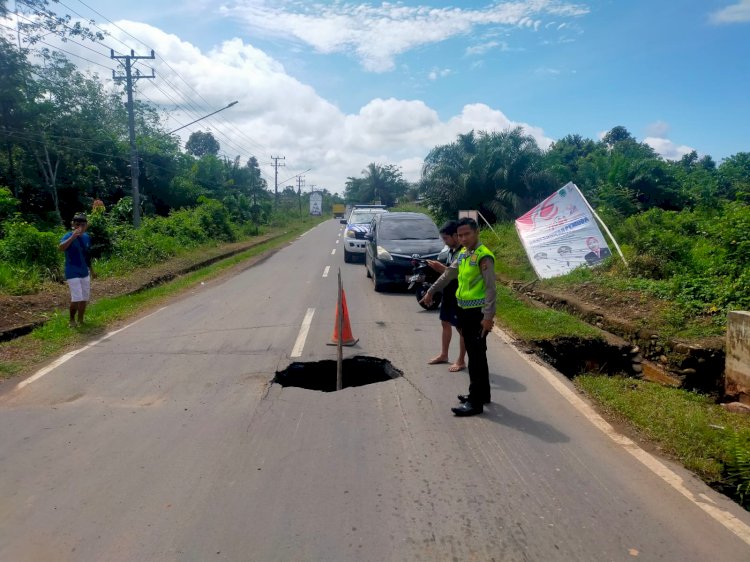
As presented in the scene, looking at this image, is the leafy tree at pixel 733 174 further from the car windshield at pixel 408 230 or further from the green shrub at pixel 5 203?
the green shrub at pixel 5 203

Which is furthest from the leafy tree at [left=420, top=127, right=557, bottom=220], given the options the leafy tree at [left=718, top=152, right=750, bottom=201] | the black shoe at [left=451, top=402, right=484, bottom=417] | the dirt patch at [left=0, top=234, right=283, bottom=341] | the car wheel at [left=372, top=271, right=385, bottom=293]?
the black shoe at [left=451, top=402, right=484, bottom=417]

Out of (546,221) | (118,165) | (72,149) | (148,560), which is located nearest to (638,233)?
(546,221)

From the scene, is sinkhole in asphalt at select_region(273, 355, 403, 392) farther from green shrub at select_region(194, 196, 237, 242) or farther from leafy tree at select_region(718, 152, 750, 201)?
green shrub at select_region(194, 196, 237, 242)

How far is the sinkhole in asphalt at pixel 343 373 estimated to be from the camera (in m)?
6.88

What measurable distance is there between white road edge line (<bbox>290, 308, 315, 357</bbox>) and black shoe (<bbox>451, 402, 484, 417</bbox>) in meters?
2.74

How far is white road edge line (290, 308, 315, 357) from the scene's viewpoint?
758 cm

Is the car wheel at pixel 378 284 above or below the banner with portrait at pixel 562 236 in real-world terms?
below

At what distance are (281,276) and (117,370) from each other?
9.56m

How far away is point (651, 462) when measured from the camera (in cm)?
427

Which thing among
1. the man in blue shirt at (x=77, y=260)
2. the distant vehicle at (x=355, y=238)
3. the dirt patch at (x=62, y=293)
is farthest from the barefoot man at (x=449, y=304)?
the distant vehicle at (x=355, y=238)

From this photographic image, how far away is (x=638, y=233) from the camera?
1246cm

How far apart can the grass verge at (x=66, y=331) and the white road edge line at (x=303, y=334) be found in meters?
3.08

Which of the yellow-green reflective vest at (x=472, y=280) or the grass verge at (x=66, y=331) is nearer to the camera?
the yellow-green reflective vest at (x=472, y=280)

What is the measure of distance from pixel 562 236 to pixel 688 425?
9161 millimetres
